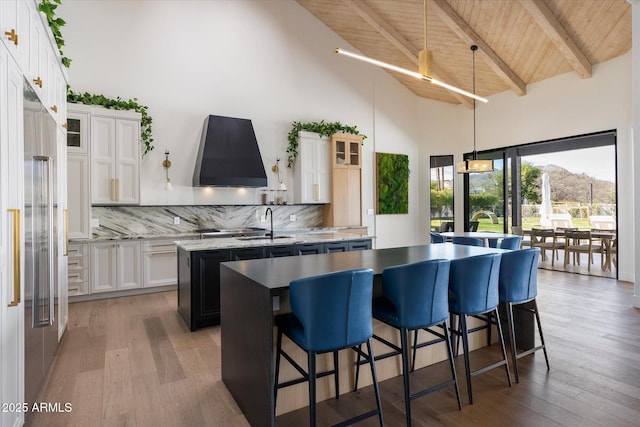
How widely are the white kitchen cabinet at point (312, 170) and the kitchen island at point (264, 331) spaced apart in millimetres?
3930

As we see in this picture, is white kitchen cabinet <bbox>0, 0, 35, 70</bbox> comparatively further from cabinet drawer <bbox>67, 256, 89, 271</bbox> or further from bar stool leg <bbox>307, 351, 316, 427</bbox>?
cabinet drawer <bbox>67, 256, 89, 271</bbox>

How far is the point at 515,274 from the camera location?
2623 mm

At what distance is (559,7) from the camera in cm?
504

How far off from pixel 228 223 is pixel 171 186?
1.15 metres

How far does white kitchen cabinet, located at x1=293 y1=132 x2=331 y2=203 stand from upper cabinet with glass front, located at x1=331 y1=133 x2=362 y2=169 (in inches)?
6.3

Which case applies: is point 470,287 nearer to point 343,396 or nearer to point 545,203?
point 343,396

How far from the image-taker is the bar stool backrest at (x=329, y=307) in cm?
174

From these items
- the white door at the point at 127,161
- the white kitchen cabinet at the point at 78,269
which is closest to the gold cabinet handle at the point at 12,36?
the white door at the point at 127,161

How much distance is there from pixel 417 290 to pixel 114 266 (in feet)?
15.0

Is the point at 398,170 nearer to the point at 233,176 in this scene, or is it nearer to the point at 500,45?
the point at 500,45

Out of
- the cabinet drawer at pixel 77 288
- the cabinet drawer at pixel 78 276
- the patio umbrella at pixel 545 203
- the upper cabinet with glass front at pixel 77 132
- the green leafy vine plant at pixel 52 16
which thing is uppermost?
the green leafy vine plant at pixel 52 16

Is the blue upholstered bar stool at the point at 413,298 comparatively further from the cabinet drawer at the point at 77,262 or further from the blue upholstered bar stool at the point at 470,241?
the cabinet drawer at the point at 77,262

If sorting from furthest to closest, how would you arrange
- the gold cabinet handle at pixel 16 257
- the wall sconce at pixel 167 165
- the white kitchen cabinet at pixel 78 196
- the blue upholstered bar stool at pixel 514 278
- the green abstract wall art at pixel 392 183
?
the green abstract wall art at pixel 392 183 < the wall sconce at pixel 167 165 < the white kitchen cabinet at pixel 78 196 < the blue upholstered bar stool at pixel 514 278 < the gold cabinet handle at pixel 16 257

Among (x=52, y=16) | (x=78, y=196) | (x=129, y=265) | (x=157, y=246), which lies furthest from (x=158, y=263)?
(x=52, y=16)
